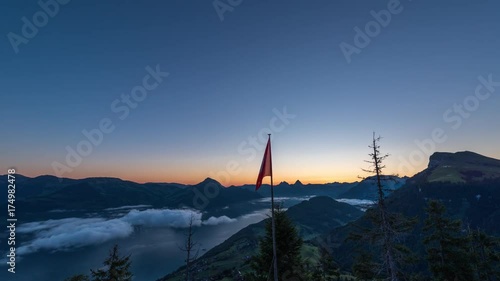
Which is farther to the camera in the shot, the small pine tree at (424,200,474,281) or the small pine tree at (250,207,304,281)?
the small pine tree at (250,207,304,281)

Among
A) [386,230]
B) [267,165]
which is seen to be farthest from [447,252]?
[267,165]

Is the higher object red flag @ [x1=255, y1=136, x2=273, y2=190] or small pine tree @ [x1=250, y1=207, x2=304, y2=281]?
red flag @ [x1=255, y1=136, x2=273, y2=190]

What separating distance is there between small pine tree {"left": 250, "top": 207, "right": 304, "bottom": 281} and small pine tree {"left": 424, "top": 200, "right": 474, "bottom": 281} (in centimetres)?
1493

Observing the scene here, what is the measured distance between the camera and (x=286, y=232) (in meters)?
31.5

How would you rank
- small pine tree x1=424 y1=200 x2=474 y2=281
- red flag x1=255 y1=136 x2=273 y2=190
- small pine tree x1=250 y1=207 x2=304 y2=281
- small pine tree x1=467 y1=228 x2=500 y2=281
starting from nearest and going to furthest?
red flag x1=255 y1=136 x2=273 y2=190
small pine tree x1=424 y1=200 x2=474 y2=281
small pine tree x1=250 y1=207 x2=304 y2=281
small pine tree x1=467 y1=228 x2=500 y2=281

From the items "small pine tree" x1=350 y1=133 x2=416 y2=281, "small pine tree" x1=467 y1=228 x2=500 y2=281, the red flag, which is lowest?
"small pine tree" x1=467 y1=228 x2=500 y2=281

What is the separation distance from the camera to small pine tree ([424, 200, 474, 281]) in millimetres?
29438

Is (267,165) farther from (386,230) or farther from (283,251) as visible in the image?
(283,251)

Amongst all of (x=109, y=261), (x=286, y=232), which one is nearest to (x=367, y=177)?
(x=286, y=232)

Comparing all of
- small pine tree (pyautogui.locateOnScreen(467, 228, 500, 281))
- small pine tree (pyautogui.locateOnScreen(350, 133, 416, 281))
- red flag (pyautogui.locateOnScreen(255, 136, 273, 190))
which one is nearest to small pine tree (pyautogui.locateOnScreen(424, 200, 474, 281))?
small pine tree (pyautogui.locateOnScreen(467, 228, 500, 281))

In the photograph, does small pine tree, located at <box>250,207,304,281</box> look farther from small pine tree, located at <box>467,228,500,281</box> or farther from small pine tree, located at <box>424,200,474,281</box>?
small pine tree, located at <box>467,228,500,281</box>

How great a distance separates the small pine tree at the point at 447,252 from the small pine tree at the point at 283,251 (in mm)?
14927

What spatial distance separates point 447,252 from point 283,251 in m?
18.0

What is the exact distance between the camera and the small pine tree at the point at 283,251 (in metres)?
30.4
